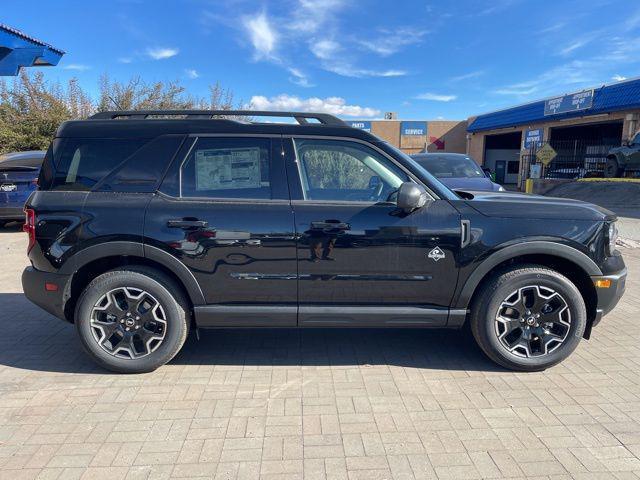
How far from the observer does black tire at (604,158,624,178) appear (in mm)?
19812

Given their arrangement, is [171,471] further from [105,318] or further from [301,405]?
[105,318]

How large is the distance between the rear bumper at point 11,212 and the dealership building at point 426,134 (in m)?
33.0

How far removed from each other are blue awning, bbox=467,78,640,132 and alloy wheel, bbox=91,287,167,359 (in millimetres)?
24611

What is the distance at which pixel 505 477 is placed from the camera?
2418 millimetres

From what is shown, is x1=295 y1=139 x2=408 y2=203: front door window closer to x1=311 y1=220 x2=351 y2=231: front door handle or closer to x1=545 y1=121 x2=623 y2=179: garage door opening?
x1=311 y1=220 x2=351 y2=231: front door handle

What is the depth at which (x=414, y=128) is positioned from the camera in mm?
41062

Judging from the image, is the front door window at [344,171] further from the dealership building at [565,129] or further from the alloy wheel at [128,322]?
the dealership building at [565,129]

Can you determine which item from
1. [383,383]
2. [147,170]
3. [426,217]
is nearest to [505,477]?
[383,383]

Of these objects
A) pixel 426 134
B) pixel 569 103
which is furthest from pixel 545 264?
pixel 426 134

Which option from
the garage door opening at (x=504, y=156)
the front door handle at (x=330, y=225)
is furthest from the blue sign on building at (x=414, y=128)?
the front door handle at (x=330, y=225)

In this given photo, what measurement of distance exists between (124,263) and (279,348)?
1504 millimetres

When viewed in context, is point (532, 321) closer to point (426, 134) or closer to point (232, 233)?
point (232, 233)

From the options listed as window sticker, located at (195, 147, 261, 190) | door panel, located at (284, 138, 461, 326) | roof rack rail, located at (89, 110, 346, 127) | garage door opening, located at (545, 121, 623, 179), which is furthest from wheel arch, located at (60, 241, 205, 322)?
garage door opening, located at (545, 121, 623, 179)

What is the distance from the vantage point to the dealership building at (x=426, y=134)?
132 ft
